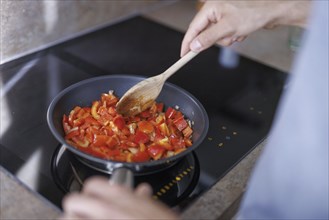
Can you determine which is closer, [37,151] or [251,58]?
[37,151]

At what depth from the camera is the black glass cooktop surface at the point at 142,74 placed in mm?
696

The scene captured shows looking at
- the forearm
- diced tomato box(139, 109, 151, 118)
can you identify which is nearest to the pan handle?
diced tomato box(139, 109, 151, 118)

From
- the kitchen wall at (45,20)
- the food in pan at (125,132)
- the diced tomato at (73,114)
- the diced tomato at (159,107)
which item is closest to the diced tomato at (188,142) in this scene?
the food in pan at (125,132)

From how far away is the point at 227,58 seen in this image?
3.67 ft

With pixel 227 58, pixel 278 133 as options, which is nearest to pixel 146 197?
pixel 278 133

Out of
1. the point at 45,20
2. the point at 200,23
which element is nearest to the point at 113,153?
the point at 200,23

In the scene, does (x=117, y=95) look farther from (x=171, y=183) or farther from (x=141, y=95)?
(x=171, y=183)

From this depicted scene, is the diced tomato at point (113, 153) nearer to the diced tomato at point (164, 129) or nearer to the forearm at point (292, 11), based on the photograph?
the diced tomato at point (164, 129)

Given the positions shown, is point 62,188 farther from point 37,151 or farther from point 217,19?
point 217,19

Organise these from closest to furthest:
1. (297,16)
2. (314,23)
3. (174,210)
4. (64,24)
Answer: (314,23)
(174,210)
(297,16)
(64,24)

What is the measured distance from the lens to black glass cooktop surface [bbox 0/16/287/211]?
2.28 ft

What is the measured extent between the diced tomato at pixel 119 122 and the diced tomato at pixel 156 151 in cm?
7

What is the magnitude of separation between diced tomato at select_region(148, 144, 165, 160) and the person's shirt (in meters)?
0.18

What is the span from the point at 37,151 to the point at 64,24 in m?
0.46
